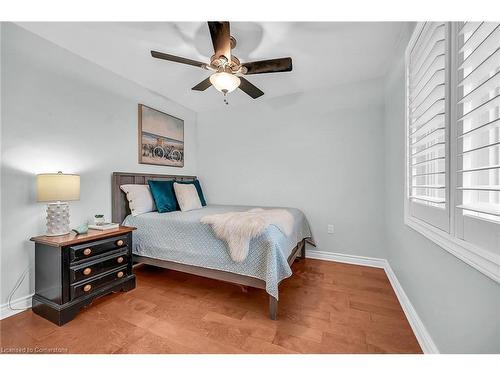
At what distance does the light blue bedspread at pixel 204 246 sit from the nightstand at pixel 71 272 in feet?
1.27

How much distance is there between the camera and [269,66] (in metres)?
1.76

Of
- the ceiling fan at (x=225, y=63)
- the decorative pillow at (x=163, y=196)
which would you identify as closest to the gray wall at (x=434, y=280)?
the ceiling fan at (x=225, y=63)

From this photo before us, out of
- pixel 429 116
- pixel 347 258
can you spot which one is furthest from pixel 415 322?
pixel 429 116

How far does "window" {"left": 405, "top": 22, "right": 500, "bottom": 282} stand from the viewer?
746mm

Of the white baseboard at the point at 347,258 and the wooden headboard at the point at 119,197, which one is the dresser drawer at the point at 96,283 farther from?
the white baseboard at the point at 347,258

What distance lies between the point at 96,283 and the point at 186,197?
1.38 metres

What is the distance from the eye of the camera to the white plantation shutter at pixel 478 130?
0.73m

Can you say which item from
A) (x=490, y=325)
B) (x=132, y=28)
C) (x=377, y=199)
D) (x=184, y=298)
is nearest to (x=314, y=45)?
(x=132, y=28)

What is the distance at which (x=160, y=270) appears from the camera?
2607 millimetres

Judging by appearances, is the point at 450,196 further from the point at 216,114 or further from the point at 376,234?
the point at 216,114

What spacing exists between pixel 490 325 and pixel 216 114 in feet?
12.6

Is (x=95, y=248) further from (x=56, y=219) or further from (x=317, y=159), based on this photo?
(x=317, y=159)

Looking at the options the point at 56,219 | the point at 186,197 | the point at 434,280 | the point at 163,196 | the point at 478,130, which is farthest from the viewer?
the point at 186,197

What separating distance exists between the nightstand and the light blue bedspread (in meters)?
0.39
